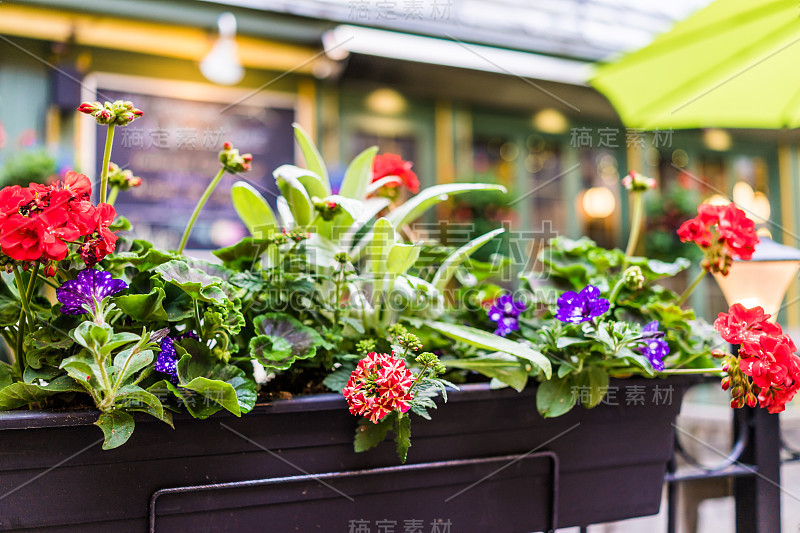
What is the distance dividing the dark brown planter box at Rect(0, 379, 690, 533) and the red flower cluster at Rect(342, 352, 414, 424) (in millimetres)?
49

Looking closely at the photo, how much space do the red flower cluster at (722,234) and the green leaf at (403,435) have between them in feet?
1.45

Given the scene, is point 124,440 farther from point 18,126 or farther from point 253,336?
point 18,126

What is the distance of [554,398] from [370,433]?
226mm

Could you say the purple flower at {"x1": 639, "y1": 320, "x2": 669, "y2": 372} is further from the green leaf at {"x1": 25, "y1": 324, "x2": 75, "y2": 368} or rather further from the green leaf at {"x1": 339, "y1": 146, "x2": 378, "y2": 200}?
the green leaf at {"x1": 25, "y1": 324, "x2": 75, "y2": 368}

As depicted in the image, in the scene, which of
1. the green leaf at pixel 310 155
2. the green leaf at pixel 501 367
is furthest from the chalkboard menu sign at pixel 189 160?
the green leaf at pixel 501 367

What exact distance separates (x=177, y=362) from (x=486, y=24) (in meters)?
3.47

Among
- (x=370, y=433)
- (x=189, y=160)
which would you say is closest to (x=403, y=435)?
(x=370, y=433)

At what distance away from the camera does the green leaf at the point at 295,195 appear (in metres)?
0.73

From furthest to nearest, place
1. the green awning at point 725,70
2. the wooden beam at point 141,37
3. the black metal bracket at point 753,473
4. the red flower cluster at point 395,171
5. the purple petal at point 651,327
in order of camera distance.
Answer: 1. the wooden beam at point 141,37
2. the green awning at point 725,70
3. the red flower cluster at point 395,171
4. the black metal bracket at point 753,473
5. the purple petal at point 651,327

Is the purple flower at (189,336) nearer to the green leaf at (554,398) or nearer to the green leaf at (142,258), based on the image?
the green leaf at (142,258)

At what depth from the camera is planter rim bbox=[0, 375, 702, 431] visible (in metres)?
0.52

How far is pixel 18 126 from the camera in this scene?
3041 mm

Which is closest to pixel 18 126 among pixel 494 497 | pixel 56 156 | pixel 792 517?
pixel 56 156

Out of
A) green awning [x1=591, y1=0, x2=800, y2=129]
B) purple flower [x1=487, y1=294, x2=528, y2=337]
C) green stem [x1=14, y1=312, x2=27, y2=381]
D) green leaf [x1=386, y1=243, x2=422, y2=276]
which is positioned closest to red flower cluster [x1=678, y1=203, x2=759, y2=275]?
purple flower [x1=487, y1=294, x2=528, y2=337]
